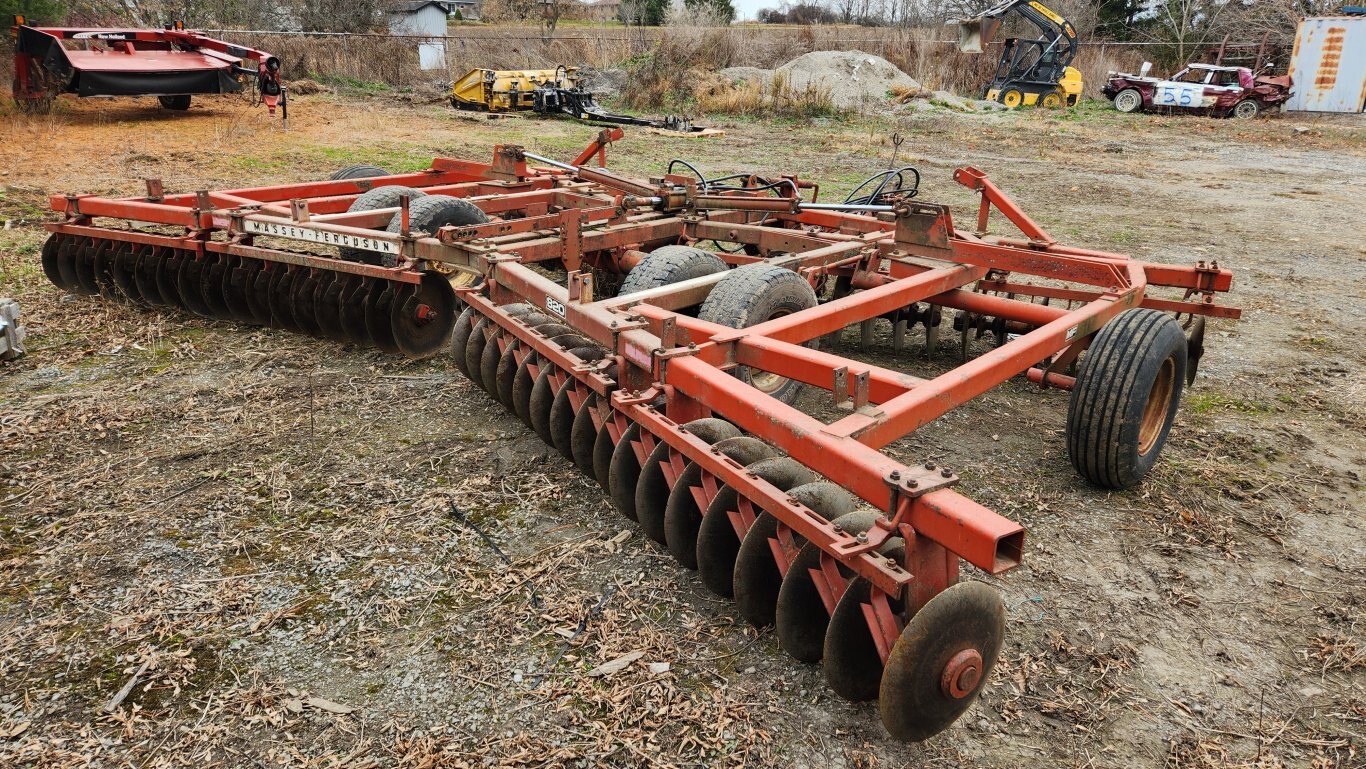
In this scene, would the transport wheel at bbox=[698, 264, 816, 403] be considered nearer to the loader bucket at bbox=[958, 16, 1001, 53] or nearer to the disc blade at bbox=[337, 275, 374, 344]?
the disc blade at bbox=[337, 275, 374, 344]

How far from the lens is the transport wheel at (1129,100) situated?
20.7m

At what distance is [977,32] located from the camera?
20984 mm

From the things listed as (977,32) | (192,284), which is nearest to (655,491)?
(192,284)

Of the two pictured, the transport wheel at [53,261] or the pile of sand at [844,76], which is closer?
the transport wheel at [53,261]

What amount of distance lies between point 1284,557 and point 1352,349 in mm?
3107

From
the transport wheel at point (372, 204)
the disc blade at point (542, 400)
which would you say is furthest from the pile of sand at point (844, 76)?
the disc blade at point (542, 400)

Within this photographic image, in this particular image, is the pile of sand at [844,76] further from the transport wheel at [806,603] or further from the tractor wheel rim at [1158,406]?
the transport wheel at [806,603]

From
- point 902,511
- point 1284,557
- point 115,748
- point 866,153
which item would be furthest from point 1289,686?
point 866,153

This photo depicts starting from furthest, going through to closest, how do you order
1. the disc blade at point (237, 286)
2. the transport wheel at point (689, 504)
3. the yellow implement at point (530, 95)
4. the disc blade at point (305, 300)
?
1. the yellow implement at point (530, 95)
2. the disc blade at point (237, 286)
3. the disc blade at point (305, 300)
4. the transport wheel at point (689, 504)

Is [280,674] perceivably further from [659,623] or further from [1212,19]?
[1212,19]

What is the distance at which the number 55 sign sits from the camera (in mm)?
20250

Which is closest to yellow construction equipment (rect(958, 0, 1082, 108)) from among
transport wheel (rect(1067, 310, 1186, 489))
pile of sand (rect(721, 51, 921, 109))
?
pile of sand (rect(721, 51, 921, 109))

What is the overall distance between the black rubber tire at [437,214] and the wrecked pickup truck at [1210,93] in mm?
19907

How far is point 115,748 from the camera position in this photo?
7.41 ft
